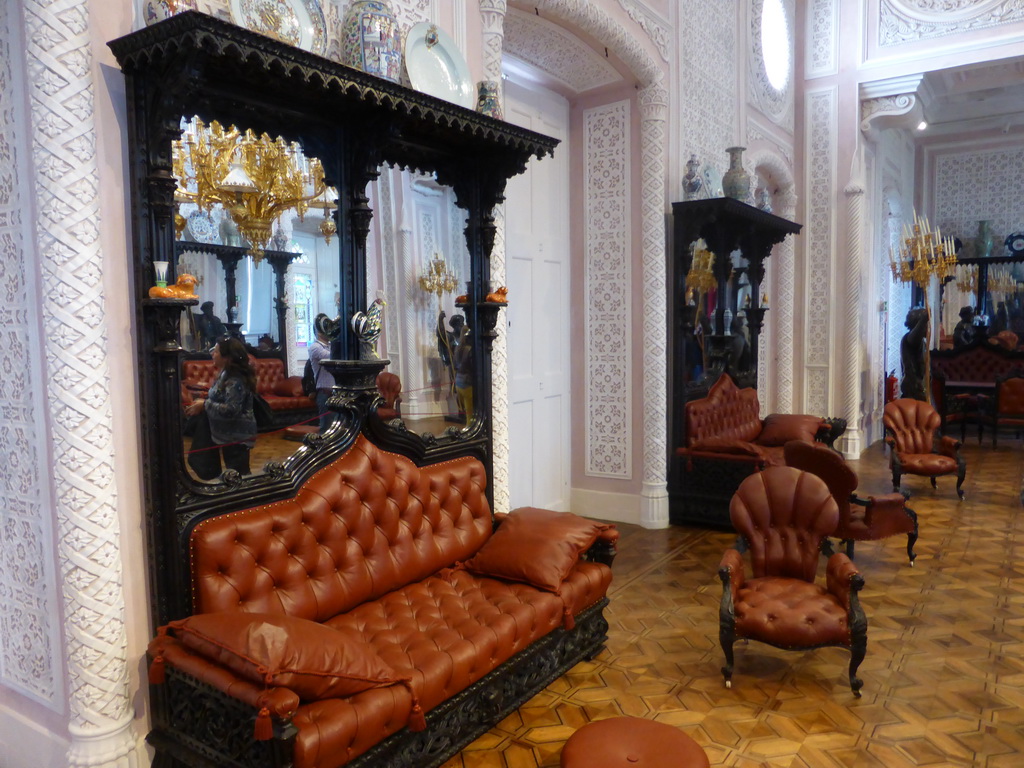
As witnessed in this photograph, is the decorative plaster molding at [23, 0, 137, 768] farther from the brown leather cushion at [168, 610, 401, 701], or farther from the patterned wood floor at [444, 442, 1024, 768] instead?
the patterned wood floor at [444, 442, 1024, 768]

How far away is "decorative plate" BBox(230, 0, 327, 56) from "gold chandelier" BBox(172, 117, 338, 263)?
38 cm

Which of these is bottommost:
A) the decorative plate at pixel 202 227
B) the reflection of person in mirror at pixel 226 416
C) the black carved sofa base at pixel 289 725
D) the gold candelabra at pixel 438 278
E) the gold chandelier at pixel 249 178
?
the black carved sofa base at pixel 289 725

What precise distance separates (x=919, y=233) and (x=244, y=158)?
30.4ft

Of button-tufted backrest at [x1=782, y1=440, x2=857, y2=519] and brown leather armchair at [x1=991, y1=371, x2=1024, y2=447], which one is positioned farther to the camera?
brown leather armchair at [x1=991, y1=371, x2=1024, y2=447]

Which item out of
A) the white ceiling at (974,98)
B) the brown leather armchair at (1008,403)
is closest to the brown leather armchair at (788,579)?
the white ceiling at (974,98)

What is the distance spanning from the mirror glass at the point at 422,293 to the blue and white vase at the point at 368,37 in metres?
0.47

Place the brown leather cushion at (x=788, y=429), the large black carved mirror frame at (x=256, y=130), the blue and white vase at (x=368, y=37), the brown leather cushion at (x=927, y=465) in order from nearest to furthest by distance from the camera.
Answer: the large black carved mirror frame at (x=256, y=130)
the blue and white vase at (x=368, y=37)
the brown leather cushion at (x=927, y=465)
the brown leather cushion at (x=788, y=429)

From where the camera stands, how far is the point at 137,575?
2.61m

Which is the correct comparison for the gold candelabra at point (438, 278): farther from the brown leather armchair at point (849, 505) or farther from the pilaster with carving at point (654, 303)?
the brown leather armchair at point (849, 505)

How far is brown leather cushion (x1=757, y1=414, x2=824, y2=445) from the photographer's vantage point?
6680 mm

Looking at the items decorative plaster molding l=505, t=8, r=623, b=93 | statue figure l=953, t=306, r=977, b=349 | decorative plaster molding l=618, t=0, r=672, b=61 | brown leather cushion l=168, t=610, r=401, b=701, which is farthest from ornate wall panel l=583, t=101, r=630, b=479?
statue figure l=953, t=306, r=977, b=349

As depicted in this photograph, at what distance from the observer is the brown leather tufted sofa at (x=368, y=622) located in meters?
2.24

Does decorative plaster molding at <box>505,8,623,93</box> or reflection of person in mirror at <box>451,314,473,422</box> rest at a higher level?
decorative plaster molding at <box>505,8,623,93</box>

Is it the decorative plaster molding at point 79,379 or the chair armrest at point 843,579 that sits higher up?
the decorative plaster molding at point 79,379
